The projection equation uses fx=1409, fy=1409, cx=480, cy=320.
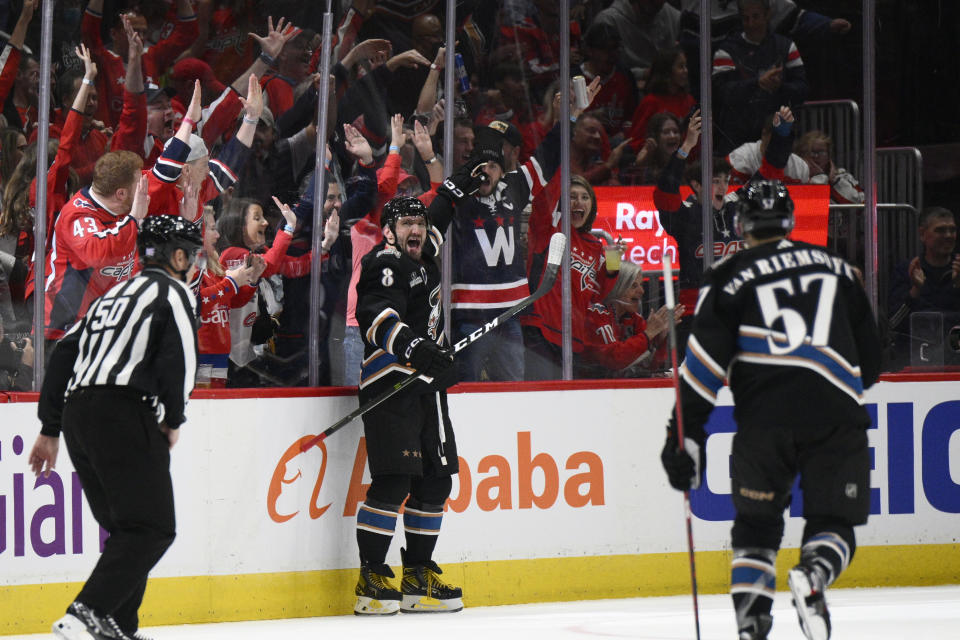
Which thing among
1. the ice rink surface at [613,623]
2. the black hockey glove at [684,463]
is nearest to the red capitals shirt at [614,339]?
the ice rink surface at [613,623]

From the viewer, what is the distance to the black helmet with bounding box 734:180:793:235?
12.4 feet

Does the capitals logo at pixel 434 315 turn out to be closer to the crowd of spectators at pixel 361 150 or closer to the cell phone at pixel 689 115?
the crowd of spectators at pixel 361 150

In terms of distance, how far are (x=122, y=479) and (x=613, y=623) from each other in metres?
1.94

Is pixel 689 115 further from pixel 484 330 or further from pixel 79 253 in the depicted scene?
pixel 79 253

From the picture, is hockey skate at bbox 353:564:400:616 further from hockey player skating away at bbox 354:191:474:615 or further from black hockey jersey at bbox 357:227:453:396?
black hockey jersey at bbox 357:227:453:396

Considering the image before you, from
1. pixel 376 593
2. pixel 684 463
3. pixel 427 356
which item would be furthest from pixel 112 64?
pixel 684 463

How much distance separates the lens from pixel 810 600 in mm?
3486

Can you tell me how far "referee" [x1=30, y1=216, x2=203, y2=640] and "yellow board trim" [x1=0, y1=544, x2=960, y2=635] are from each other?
2.70 feet

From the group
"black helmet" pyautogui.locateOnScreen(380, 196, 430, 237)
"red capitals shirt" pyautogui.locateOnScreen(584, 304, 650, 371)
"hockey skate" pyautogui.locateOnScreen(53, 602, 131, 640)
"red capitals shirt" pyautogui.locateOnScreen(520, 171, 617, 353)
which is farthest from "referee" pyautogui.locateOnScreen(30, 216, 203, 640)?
"red capitals shirt" pyautogui.locateOnScreen(584, 304, 650, 371)

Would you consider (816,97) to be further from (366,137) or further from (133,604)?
(133,604)

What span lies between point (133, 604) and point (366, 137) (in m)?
2.46

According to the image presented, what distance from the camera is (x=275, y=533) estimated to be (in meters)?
5.04

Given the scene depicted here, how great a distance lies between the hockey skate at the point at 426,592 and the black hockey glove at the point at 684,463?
5.59 feet

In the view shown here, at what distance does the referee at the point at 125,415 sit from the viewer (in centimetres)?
379
